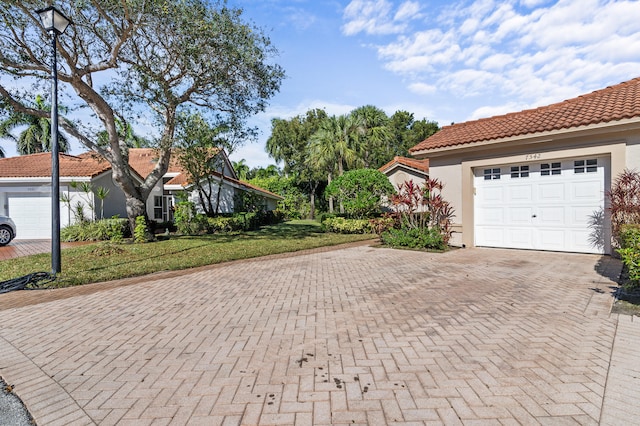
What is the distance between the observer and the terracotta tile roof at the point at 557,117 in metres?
8.20

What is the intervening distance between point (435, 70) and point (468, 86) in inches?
72.5

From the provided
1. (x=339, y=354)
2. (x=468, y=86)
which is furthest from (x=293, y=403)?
(x=468, y=86)

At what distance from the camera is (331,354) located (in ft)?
11.3

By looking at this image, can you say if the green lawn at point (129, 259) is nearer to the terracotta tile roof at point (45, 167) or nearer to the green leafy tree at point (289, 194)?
the terracotta tile roof at point (45, 167)

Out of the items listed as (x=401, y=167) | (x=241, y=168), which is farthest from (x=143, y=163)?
(x=401, y=167)

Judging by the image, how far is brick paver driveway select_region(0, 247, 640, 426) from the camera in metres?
2.52

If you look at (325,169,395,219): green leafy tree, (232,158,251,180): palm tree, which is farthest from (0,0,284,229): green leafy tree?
(232,158,251,180): palm tree

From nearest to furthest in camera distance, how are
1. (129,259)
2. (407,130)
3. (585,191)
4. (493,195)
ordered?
1. (585,191)
2. (129,259)
3. (493,195)
4. (407,130)

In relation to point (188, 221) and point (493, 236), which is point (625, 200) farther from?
point (188, 221)

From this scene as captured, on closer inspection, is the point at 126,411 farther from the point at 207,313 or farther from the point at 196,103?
the point at 196,103

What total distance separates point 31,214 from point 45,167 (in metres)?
2.78

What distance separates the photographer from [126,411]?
2.55m

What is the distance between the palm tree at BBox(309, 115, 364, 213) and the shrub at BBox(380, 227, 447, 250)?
13.4 m

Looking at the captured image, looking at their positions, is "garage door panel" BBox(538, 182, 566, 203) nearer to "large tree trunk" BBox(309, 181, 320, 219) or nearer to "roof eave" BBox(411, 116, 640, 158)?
"roof eave" BBox(411, 116, 640, 158)
